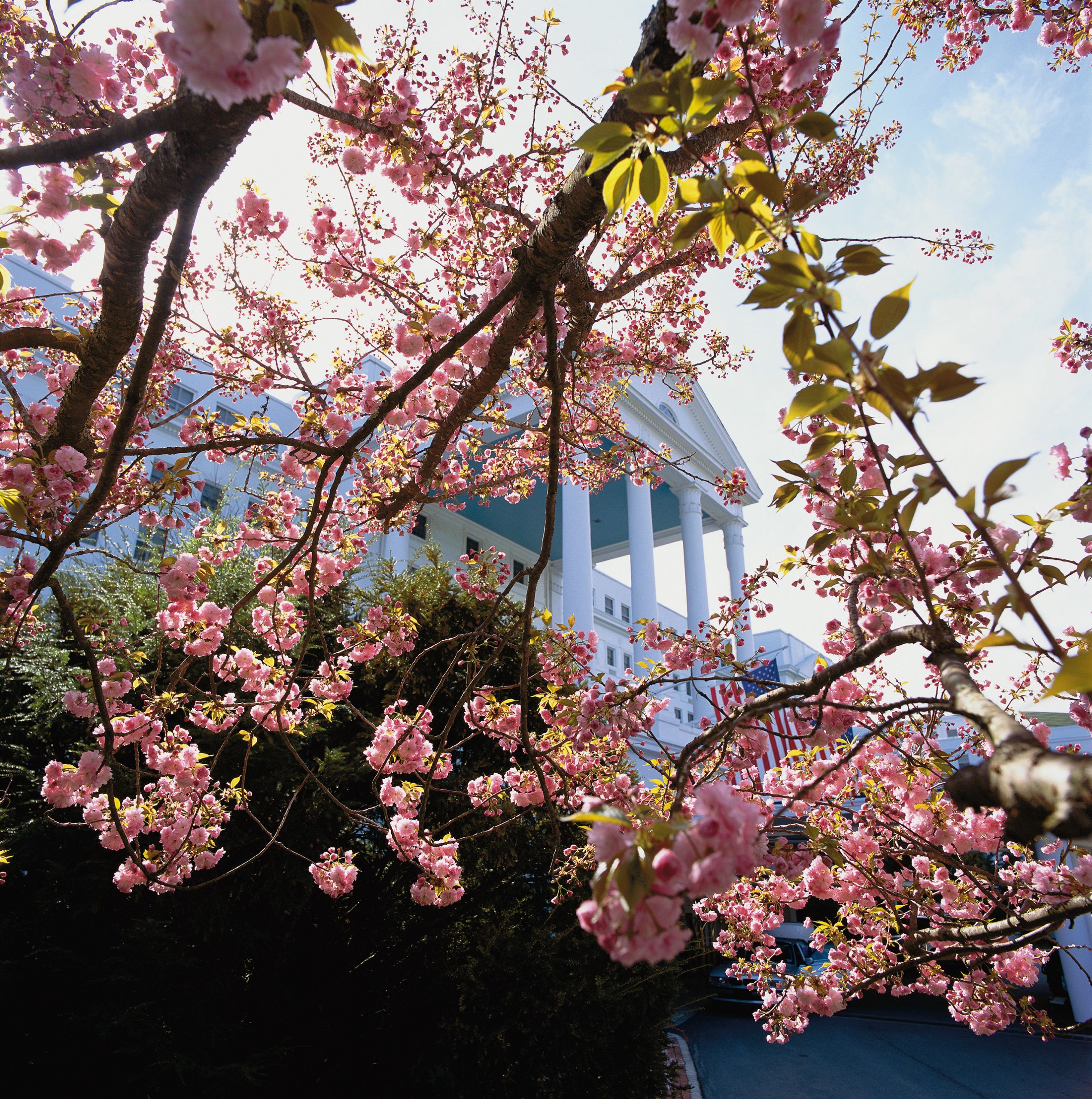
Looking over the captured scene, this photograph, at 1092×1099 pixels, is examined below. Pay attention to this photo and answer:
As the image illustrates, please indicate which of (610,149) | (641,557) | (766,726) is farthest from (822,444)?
(641,557)

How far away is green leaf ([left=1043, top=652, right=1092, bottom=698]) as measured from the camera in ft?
2.15

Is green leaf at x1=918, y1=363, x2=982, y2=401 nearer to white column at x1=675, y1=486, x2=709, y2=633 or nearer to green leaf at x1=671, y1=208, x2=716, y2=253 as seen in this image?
green leaf at x1=671, y1=208, x2=716, y2=253

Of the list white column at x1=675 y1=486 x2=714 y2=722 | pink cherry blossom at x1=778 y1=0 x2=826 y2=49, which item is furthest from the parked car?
pink cherry blossom at x1=778 y1=0 x2=826 y2=49

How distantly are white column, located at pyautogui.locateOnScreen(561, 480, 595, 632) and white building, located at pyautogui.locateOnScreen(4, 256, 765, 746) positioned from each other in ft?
0.07

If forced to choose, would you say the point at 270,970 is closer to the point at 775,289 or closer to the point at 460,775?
the point at 460,775

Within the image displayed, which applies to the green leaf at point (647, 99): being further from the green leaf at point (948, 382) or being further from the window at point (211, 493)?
the window at point (211, 493)

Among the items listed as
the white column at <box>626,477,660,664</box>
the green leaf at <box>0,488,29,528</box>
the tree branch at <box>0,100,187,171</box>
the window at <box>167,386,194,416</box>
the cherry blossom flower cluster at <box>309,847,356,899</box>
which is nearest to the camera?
the tree branch at <box>0,100,187,171</box>

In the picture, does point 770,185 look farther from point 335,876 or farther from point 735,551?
point 735,551

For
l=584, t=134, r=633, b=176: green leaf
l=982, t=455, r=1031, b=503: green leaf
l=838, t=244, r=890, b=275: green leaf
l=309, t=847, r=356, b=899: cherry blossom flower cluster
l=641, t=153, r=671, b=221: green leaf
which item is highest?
l=584, t=134, r=633, b=176: green leaf

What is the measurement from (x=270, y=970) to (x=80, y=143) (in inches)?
219

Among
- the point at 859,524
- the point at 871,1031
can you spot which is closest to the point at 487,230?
the point at 859,524

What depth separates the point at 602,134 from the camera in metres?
1.05

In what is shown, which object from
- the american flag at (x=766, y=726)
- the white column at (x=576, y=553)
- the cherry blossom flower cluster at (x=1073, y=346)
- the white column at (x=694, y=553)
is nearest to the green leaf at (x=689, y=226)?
the american flag at (x=766, y=726)

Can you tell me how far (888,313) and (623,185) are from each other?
0.55 meters
